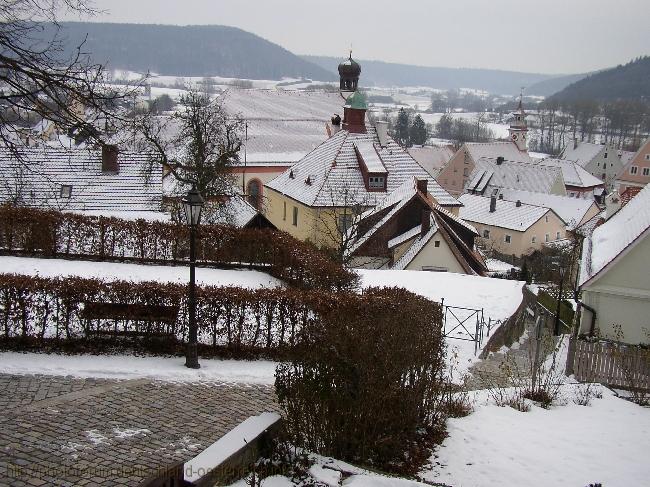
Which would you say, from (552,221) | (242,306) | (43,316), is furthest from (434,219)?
Answer: (552,221)

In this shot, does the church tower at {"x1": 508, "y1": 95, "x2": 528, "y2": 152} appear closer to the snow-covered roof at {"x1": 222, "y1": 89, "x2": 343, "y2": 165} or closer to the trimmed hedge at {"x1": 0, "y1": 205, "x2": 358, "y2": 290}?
the snow-covered roof at {"x1": 222, "y1": 89, "x2": 343, "y2": 165}

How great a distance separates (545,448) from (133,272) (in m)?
13.2

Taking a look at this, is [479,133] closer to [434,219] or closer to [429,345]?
[434,219]

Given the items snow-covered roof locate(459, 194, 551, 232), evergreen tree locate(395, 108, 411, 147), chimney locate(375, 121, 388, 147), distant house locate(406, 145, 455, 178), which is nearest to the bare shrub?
chimney locate(375, 121, 388, 147)

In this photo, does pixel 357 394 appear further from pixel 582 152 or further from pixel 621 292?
pixel 582 152

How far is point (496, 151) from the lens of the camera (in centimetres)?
9269

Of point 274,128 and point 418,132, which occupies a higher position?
point 418,132

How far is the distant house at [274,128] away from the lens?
173 feet

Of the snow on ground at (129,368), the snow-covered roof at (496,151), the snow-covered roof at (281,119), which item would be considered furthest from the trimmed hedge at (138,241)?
the snow-covered roof at (496,151)

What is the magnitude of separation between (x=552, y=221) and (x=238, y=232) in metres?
45.7

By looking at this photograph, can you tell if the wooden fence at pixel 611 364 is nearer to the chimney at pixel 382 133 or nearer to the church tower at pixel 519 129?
the chimney at pixel 382 133

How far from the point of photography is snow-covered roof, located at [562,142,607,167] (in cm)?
10468

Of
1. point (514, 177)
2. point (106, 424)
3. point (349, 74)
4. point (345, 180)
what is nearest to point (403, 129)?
point (514, 177)

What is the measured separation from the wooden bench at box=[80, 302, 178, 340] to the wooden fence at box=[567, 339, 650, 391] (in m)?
8.59
